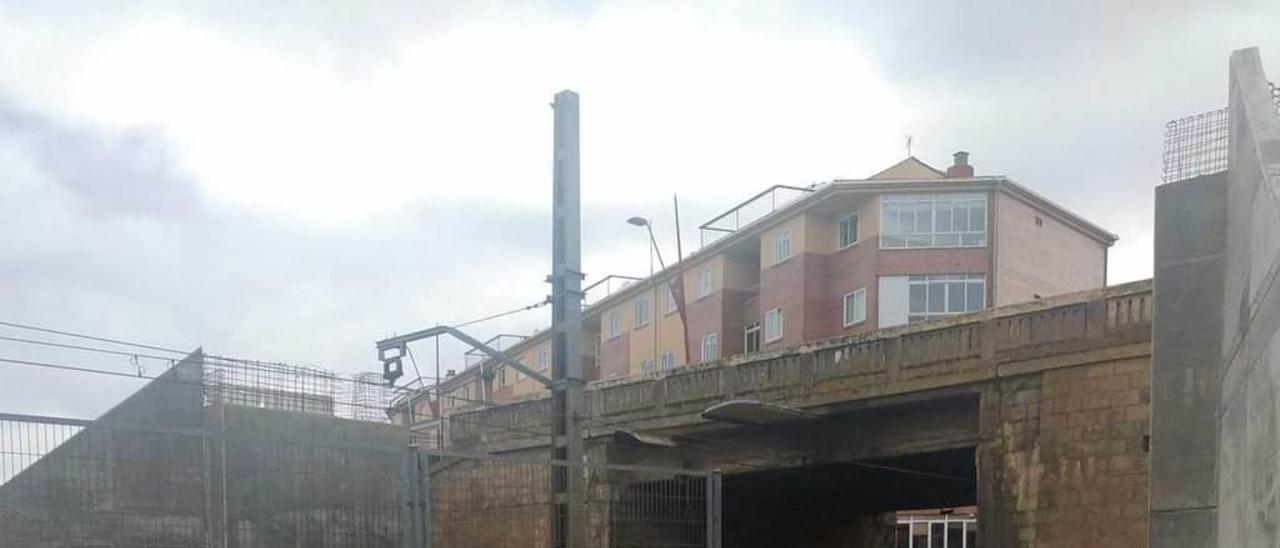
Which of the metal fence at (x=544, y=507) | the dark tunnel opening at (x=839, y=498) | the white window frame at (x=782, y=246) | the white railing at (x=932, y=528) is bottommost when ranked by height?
the white railing at (x=932, y=528)

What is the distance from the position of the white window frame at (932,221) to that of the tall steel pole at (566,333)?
2761 centimetres

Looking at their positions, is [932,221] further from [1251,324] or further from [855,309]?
[1251,324]

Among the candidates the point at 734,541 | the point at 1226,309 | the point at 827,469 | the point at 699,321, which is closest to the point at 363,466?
the point at 1226,309

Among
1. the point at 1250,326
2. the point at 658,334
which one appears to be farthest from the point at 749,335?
the point at 1250,326

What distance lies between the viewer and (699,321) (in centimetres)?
4738

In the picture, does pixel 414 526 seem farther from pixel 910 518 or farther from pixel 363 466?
pixel 910 518

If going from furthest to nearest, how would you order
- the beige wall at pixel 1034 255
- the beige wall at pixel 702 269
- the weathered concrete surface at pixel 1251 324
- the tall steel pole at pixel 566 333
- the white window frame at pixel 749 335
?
the beige wall at pixel 702 269, the white window frame at pixel 749 335, the beige wall at pixel 1034 255, the tall steel pole at pixel 566 333, the weathered concrete surface at pixel 1251 324

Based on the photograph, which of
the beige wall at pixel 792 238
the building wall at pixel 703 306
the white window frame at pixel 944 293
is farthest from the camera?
the building wall at pixel 703 306

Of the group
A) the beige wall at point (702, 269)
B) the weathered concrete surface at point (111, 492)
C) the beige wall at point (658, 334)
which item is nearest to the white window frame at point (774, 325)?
the beige wall at point (702, 269)

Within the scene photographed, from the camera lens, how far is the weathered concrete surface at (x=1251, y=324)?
22.5 feet

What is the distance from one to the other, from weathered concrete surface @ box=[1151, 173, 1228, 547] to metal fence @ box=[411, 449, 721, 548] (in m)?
4.57

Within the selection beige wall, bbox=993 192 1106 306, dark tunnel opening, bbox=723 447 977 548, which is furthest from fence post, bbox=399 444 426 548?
beige wall, bbox=993 192 1106 306

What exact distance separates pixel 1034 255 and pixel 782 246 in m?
9.05

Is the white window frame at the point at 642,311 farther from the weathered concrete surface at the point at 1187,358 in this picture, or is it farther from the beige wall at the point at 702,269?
the weathered concrete surface at the point at 1187,358
